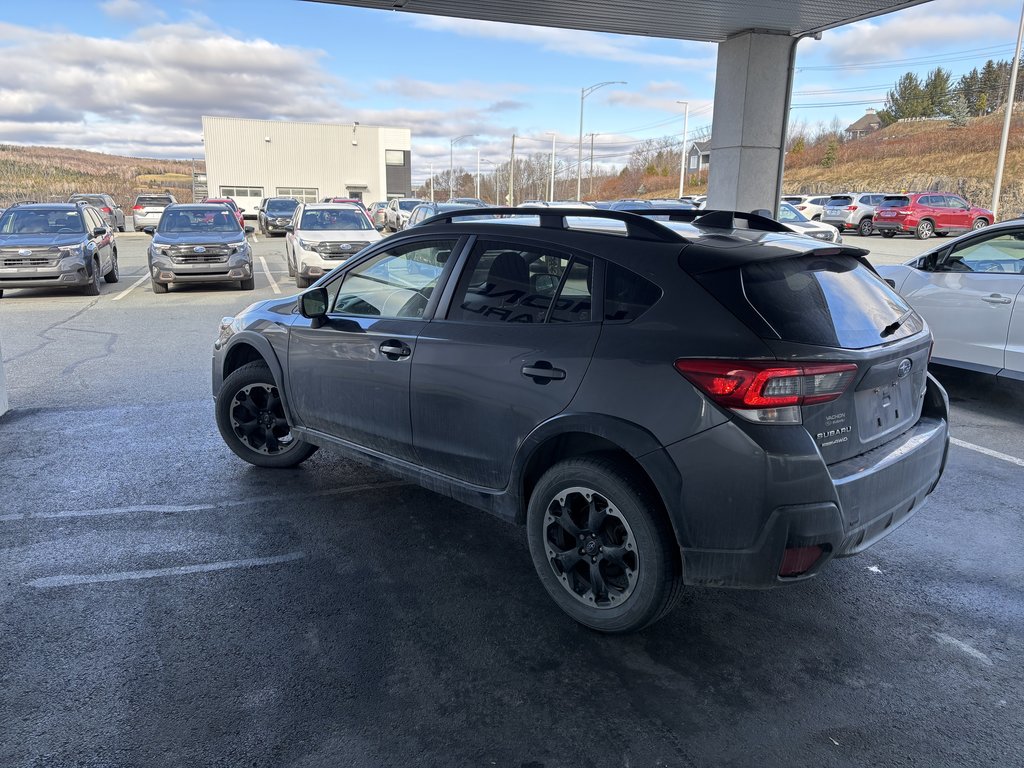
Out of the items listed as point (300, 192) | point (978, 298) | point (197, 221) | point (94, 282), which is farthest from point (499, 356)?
point (300, 192)

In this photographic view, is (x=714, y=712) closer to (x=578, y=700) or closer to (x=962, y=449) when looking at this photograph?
(x=578, y=700)

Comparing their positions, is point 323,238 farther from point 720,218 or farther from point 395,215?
point 395,215

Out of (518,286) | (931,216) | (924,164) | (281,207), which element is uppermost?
(924,164)

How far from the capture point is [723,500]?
2881 millimetres

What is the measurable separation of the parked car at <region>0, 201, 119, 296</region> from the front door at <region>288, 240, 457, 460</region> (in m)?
12.1

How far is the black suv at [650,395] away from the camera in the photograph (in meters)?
2.87

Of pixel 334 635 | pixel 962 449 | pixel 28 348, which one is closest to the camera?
pixel 334 635

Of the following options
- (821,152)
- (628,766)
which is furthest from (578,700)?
(821,152)

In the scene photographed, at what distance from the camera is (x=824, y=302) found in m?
3.24

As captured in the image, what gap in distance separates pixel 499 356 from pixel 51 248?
14.1m

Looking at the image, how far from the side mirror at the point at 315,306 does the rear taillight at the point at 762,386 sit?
99.4 inches

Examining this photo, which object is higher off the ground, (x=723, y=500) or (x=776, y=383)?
(x=776, y=383)

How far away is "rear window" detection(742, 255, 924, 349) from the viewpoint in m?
3.02

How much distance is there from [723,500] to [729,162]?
10.0 meters
